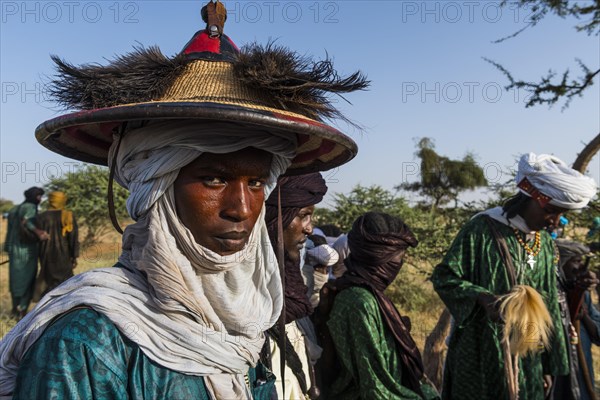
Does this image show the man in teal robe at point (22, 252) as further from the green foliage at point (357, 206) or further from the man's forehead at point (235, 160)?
→ the man's forehead at point (235, 160)

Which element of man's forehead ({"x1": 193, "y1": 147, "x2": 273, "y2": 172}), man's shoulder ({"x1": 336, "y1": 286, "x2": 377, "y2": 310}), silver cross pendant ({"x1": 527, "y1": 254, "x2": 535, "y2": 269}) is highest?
man's forehead ({"x1": 193, "y1": 147, "x2": 273, "y2": 172})

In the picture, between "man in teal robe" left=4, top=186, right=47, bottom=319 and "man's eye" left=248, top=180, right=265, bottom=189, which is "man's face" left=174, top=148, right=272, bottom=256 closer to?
"man's eye" left=248, top=180, right=265, bottom=189

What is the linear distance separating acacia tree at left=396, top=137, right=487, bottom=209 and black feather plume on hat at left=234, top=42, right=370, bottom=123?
9.57m

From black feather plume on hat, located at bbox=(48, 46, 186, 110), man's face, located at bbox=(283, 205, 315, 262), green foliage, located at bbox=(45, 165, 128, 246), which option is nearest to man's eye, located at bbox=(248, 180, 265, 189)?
black feather plume on hat, located at bbox=(48, 46, 186, 110)

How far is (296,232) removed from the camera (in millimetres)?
3066

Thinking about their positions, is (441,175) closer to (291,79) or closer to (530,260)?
(530,260)

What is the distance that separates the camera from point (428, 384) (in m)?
3.32

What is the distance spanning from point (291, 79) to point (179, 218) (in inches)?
21.2

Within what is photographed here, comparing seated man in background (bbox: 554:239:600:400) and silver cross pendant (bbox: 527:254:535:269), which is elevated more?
silver cross pendant (bbox: 527:254:535:269)

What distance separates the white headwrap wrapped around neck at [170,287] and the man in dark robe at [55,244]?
8747mm

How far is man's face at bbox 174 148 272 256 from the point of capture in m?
1.57

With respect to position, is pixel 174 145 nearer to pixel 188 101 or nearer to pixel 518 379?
pixel 188 101

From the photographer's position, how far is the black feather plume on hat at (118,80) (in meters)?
1.49

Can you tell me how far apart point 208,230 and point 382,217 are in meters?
2.02
